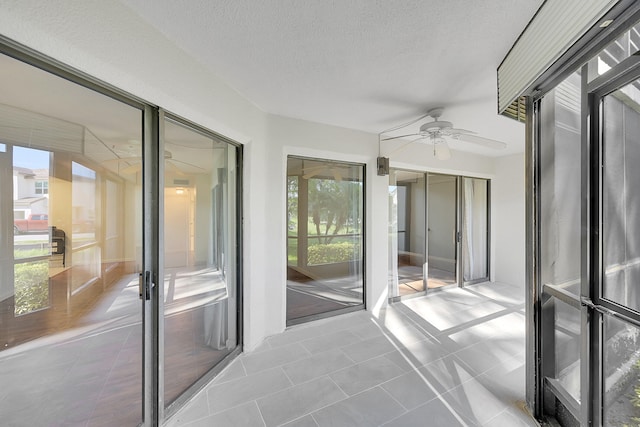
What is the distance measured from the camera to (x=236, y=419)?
164 cm

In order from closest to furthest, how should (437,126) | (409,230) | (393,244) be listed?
(437,126) < (393,244) < (409,230)

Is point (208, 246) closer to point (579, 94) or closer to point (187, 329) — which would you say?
point (187, 329)

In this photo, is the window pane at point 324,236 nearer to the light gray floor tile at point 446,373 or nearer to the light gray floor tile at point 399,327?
the light gray floor tile at point 399,327

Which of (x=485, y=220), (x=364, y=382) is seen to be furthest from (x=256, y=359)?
(x=485, y=220)

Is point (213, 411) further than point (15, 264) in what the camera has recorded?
Yes

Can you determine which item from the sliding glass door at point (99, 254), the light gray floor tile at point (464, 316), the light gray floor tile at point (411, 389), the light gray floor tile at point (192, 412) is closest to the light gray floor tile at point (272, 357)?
the sliding glass door at point (99, 254)

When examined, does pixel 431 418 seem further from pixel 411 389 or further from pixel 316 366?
pixel 316 366

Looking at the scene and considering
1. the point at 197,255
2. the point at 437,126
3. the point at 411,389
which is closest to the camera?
the point at 411,389

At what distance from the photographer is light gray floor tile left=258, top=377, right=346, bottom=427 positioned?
1672 mm

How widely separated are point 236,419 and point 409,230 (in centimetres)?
359

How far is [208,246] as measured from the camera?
213 cm

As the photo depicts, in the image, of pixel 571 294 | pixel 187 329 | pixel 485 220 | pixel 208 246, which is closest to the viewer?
pixel 571 294

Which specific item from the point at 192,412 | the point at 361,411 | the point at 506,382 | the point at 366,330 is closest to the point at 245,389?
the point at 192,412

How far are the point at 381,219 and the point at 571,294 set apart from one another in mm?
2142
